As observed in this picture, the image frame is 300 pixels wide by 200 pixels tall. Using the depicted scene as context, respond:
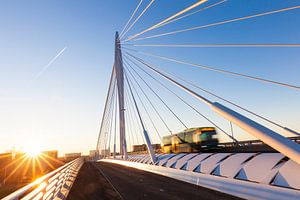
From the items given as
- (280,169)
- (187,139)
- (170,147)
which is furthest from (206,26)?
(170,147)

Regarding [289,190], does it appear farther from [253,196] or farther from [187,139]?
[187,139]

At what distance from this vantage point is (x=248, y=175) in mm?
7617

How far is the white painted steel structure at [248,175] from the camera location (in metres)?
6.29

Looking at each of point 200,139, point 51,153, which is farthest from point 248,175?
point 51,153

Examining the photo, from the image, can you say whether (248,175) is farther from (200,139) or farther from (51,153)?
(51,153)

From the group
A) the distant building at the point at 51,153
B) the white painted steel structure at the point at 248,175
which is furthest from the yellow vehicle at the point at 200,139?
the distant building at the point at 51,153

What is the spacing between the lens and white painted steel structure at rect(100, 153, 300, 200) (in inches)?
248

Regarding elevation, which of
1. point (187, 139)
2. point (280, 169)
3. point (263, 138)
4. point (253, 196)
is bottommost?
point (253, 196)

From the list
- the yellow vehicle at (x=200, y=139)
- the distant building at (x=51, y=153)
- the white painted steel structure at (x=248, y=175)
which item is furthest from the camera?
the distant building at (x=51, y=153)

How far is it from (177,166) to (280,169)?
238 inches

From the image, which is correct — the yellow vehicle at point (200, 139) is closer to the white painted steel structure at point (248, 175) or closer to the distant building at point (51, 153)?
the white painted steel structure at point (248, 175)

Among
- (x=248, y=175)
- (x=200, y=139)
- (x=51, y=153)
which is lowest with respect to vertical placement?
(x=248, y=175)

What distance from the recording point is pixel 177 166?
40.5 ft

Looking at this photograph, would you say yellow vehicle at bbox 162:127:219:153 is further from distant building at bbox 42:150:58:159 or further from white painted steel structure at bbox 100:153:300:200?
distant building at bbox 42:150:58:159
